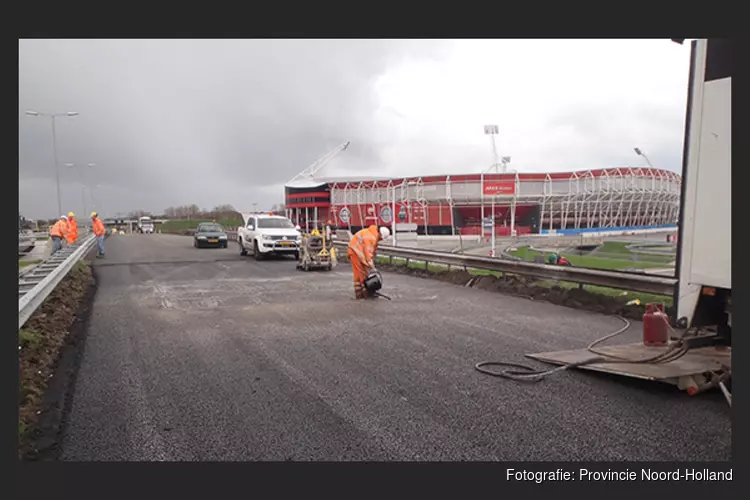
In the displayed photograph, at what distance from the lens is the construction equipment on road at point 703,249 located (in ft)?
14.3

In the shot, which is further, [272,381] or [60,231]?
[60,231]

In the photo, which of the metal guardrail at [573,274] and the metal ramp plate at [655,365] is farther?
the metal guardrail at [573,274]

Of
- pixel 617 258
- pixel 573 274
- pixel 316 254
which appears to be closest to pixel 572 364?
pixel 573 274

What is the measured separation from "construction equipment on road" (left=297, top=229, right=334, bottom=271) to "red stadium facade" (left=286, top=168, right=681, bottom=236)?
3640 cm

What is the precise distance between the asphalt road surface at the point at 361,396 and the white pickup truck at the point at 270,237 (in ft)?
41.3

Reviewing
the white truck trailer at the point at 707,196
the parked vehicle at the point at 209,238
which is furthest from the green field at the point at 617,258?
the parked vehicle at the point at 209,238

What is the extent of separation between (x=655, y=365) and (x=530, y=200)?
5688 cm

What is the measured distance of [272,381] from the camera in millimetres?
5387

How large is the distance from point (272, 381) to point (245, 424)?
1135mm

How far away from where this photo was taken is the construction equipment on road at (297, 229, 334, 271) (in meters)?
17.8

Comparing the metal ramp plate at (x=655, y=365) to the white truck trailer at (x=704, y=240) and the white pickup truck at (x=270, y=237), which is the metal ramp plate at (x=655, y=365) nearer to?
the white truck trailer at (x=704, y=240)
